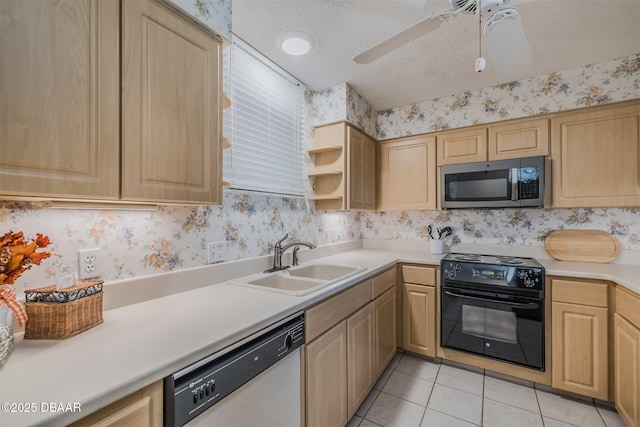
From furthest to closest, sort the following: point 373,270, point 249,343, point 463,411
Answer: point 373,270, point 463,411, point 249,343

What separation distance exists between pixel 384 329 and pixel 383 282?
14.2 inches

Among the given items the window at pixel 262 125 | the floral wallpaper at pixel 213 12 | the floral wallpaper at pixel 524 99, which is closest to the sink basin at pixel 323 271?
the window at pixel 262 125

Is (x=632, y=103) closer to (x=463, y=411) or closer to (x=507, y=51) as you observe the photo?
(x=507, y=51)

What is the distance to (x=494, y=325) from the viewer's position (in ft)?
6.73

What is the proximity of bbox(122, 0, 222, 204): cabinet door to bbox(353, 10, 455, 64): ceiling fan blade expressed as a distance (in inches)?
29.5

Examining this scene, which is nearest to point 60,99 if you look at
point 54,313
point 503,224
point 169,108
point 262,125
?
point 169,108

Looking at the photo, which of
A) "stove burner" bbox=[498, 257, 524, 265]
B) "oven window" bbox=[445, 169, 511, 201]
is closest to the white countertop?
"stove burner" bbox=[498, 257, 524, 265]

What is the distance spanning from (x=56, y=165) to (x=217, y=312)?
69 centimetres

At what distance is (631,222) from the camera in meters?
2.10

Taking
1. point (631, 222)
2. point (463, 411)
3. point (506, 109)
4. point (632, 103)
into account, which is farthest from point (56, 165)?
point (631, 222)

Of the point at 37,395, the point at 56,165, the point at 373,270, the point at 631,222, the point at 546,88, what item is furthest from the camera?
the point at 546,88

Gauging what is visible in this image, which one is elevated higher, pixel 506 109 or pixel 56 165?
pixel 506 109

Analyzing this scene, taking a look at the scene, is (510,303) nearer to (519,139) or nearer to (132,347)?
(519,139)

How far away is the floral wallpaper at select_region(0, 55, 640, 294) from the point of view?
1060 mm
